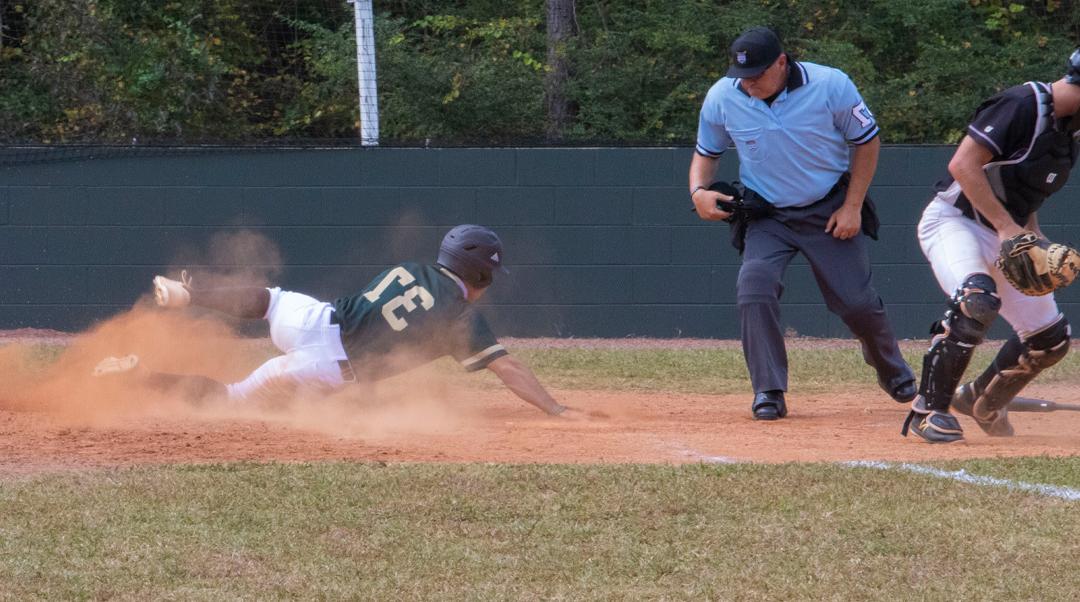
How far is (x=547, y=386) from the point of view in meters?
9.33

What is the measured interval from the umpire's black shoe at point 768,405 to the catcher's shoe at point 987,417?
950mm

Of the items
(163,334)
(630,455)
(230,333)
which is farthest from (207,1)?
(630,455)

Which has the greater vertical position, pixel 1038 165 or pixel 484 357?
pixel 1038 165

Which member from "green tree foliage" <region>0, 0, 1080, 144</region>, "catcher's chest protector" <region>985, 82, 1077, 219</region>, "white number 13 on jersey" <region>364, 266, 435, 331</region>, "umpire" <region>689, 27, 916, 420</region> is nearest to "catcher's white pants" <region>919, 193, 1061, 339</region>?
"catcher's chest protector" <region>985, 82, 1077, 219</region>

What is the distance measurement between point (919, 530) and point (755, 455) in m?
1.58

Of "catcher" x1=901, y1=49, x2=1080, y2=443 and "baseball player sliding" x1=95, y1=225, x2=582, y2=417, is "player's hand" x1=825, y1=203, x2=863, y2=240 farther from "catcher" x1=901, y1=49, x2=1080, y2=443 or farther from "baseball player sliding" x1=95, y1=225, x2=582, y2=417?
"baseball player sliding" x1=95, y1=225, x2=582, y2=417

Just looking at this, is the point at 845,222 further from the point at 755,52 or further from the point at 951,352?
the point at 951,352

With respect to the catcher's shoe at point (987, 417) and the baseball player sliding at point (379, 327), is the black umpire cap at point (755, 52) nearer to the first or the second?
the baseball player sliding at point (379, 327)

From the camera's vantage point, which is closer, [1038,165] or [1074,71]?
[1074,71]

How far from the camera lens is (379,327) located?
23.1ft

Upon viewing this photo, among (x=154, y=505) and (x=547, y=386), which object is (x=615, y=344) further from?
(x=154, y=505)

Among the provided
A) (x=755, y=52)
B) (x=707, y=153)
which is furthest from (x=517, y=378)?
(x=755, y=52)

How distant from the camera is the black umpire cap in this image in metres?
7.12

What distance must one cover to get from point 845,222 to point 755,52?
1.05m
